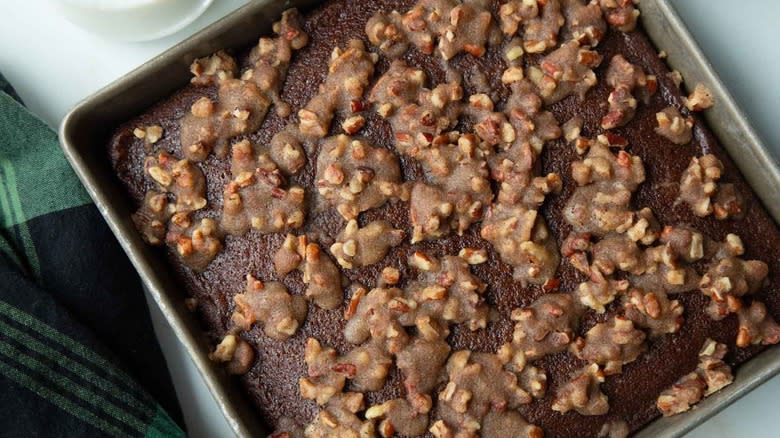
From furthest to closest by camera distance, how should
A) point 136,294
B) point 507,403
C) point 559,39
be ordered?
point 136,294 → point 559,39 → point 507,403

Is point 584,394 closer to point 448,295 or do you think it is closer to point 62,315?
point 448,295

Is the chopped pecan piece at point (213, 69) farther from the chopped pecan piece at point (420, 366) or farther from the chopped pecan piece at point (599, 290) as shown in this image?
the chopped pecan piece at point (599, 290)

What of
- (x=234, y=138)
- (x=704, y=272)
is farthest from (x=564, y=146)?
(x=234, y=138)

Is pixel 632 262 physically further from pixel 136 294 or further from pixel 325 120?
pixel 136 294

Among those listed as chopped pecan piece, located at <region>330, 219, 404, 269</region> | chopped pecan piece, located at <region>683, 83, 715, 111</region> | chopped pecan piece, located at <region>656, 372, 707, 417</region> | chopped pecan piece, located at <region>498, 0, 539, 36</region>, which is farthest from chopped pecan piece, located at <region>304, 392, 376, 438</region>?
→ chopped pecan piece, located at <region>683, 83, 715, 111</region>

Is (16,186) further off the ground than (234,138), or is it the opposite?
(234,138)

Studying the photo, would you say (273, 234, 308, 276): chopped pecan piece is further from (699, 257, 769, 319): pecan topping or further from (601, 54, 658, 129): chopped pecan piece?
(699, 257, 769, 319): pecan topping
